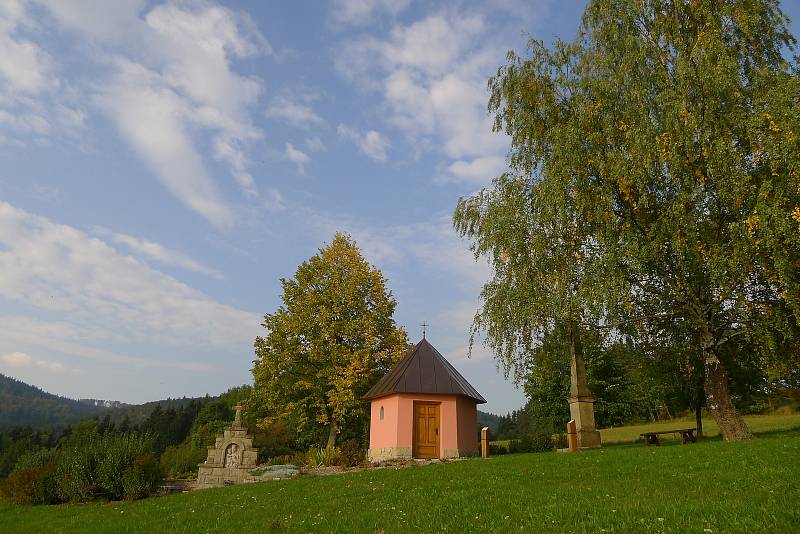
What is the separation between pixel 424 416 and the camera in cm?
2225

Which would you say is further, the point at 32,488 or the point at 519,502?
the point at 32,488

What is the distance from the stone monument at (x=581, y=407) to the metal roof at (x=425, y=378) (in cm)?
546

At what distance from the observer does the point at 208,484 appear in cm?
1864

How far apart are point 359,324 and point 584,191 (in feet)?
54.2

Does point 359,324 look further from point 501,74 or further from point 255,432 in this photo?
point 255,432

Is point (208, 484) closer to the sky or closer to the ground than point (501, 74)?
closer to the ground

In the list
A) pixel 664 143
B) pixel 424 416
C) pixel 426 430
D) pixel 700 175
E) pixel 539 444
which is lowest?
pixel 539 444

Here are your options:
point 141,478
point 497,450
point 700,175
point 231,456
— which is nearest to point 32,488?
point 141,478

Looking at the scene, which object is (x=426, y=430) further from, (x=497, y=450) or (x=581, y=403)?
(x=581, y=403)

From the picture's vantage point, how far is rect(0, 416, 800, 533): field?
5848mm

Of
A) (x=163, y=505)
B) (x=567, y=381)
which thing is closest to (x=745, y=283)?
(x=163, y=505)

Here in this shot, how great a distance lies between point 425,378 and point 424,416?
66.0 inches

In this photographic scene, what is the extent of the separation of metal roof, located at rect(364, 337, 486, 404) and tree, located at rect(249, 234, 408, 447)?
312 centimetres

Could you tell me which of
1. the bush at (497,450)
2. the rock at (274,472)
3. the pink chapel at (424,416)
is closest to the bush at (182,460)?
the rock at (274,472)
